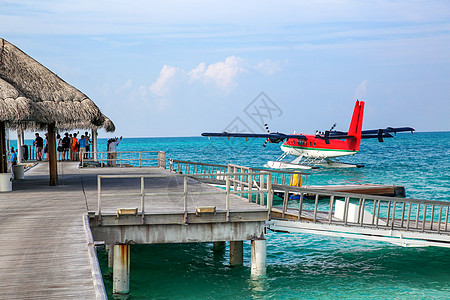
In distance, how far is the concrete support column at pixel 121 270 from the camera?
11172 millimetres

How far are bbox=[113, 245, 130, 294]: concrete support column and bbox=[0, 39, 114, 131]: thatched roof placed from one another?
6331 millimetres

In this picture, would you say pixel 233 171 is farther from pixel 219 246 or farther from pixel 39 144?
pixel 39 144

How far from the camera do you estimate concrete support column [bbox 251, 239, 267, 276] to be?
12.2 metres

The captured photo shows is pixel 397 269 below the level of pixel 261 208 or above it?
below

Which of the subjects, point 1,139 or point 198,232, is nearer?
point 198,232

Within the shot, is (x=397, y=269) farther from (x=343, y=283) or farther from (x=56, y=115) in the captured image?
(x=56, y=115)

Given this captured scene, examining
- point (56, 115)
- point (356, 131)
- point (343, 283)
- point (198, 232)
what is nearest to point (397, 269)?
point (343, 283)

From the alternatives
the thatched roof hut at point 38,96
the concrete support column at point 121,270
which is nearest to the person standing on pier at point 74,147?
the thatched roof hut at point 38,96

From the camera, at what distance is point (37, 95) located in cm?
1688

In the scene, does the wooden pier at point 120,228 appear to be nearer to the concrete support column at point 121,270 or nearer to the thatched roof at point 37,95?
the concrete support column at point 121,270

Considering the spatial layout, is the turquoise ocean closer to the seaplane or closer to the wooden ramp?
the wooden ramp

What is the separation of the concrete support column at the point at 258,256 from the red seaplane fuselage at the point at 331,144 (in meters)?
44.6

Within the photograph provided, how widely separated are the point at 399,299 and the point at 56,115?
1141cm

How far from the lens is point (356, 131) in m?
55.8
